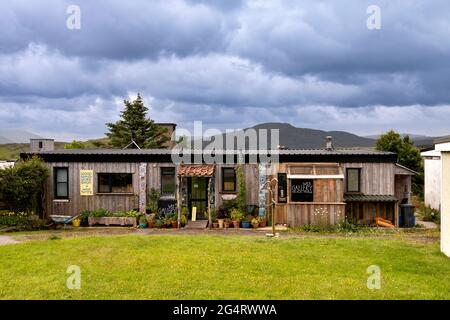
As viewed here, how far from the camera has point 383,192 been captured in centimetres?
2142

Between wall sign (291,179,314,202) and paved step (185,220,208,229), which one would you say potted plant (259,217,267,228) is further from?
paved step (185,220,208,229)

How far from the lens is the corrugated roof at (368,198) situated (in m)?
20.6

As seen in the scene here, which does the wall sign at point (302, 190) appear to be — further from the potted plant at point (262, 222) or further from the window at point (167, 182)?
the window at point (167, 182)

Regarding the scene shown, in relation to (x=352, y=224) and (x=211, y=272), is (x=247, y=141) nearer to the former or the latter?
(x=352, y=224)

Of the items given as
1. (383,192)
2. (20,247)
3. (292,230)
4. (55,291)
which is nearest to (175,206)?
(292,230)

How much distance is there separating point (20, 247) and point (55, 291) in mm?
6230

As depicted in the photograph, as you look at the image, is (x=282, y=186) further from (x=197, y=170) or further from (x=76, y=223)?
(x=76, y=223)

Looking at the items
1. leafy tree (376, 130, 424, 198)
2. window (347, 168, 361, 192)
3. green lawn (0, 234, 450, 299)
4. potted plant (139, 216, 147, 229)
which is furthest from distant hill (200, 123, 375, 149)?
green lawn (0, 234, 450, 299)

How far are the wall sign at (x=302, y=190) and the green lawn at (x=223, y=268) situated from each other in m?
4.43

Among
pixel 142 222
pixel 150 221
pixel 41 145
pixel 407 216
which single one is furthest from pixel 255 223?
pixel 41 145

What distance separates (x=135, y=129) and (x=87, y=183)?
32.6 metres

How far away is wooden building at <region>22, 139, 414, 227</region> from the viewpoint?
20.0 metres

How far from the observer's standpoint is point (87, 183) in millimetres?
22234

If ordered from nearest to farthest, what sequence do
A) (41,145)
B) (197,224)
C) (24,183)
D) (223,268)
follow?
1. (223,268)
2. (24,183)
3. (197,224)
4. (41,145)
